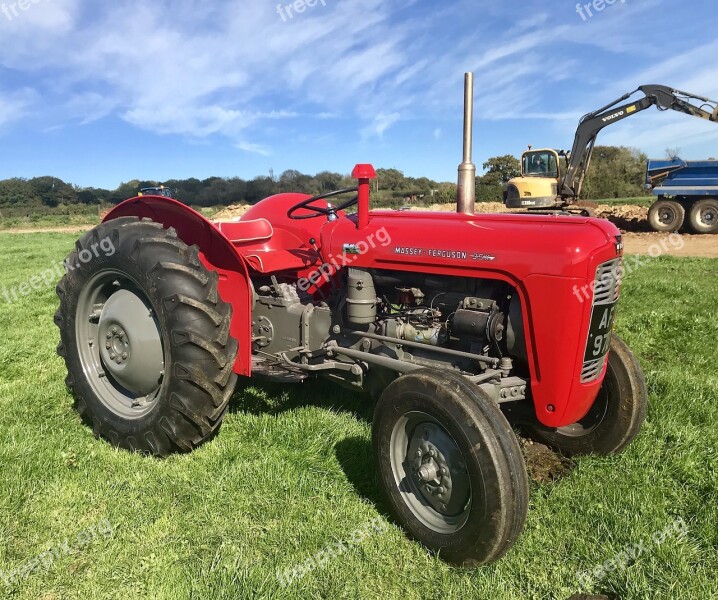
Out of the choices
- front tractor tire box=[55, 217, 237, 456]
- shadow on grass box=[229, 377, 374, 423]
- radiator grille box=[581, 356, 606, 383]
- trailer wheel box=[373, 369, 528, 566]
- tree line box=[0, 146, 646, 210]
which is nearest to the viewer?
trailer wheel box=[373, 369, 528, 566]

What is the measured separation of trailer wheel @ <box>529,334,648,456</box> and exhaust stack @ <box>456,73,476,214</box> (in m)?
1.24

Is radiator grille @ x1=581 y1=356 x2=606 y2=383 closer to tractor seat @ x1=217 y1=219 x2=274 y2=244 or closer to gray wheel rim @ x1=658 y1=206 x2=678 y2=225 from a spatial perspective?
tractor seat @ x1=217 y1=219 x2=274 y2=244

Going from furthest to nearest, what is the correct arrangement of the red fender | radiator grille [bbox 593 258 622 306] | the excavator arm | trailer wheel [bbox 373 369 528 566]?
the excavator arm → the red fender → radiator grille [bbox 593 258 622 306] → trailer wheel [bbox 373 369 528 566]

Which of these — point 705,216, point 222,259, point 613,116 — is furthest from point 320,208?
point 705,216

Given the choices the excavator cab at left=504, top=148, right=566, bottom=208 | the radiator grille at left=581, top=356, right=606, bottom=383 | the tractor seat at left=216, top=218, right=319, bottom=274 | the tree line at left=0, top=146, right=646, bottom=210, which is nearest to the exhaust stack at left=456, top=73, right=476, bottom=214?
the radiator grille at left=581, top=356, right=606, bottom=383

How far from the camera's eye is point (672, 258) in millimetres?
11023

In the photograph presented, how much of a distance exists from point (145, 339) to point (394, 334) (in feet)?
5.23

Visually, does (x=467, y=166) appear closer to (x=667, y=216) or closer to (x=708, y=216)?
(x=708, y=216)

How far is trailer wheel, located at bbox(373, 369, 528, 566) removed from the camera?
86.9 inches

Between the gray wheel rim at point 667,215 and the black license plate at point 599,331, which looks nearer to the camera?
the black license plate at point 599,331

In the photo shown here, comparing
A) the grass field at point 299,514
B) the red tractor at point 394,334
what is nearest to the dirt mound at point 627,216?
the grass field at point 299,514

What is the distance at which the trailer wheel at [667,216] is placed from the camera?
16.2 metres

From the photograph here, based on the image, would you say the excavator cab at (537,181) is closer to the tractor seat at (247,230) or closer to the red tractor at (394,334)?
the red tractor at (394,334)

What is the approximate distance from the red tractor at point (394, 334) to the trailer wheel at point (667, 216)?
51.5ft
